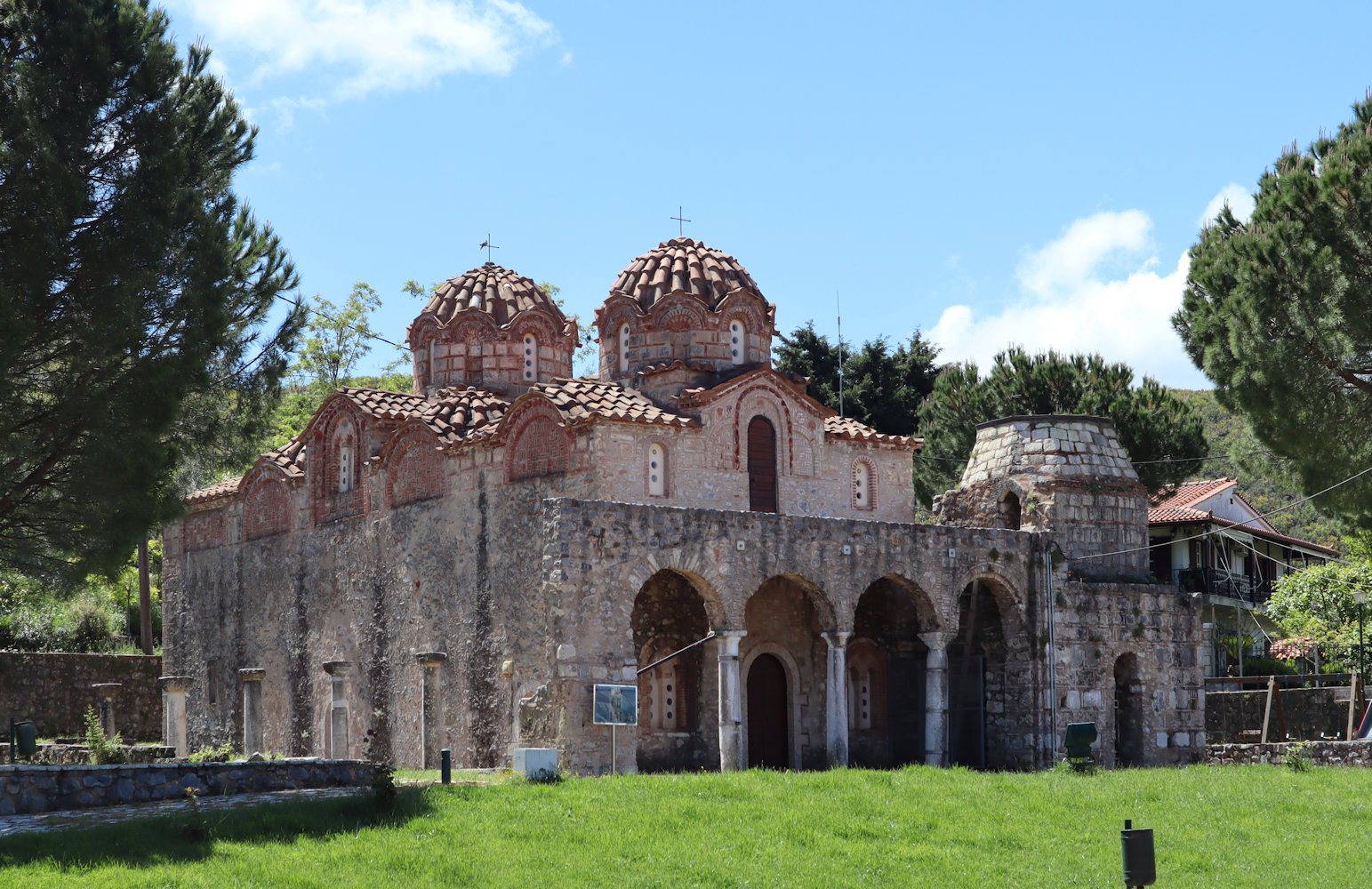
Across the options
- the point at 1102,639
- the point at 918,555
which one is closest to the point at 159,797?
the point at 918,555

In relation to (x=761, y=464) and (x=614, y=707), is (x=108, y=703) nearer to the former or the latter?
(x=761, y=464)

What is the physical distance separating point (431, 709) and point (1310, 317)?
14097mm

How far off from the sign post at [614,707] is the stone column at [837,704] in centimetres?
340

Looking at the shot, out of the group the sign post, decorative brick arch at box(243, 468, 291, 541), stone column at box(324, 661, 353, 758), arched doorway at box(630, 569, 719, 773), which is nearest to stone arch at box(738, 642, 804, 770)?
arched doorway at box(630, 569, 719, 773)

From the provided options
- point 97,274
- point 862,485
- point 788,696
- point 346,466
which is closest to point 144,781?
point 97,274

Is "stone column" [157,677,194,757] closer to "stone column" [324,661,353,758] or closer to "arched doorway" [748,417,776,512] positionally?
"stone column" [324,661,353,758]

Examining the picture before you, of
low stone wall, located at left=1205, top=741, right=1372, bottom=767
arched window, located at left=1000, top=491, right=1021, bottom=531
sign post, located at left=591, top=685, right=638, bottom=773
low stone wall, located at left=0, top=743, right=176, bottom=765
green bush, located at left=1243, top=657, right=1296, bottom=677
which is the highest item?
arched window, located at left=1000, top=491, right=1021, bottom=531

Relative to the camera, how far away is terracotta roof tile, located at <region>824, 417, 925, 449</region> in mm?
25266

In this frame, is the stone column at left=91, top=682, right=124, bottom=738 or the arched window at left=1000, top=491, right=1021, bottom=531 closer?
the arched window at left=1000, top=491, right=1021, bottom=531

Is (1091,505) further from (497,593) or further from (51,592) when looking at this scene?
Result: (51,592)

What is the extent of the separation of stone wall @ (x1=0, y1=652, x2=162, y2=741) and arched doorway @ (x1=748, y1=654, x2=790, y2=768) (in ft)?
47.3

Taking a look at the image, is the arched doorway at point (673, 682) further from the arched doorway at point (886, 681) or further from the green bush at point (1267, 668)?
the green bush at point (1267, 668)

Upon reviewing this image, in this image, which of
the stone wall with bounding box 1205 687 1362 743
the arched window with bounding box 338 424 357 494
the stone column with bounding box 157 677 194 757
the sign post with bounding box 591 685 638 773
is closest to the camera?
the sign post with bounding box 591 685 638 773

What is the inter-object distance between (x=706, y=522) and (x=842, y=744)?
3.71 metres
